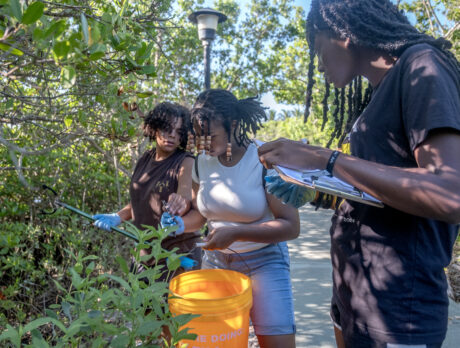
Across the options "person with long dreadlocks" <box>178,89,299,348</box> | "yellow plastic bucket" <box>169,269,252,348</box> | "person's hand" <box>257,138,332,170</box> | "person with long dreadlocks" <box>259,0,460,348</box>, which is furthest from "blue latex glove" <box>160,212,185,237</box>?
"person's hand" <box>257,138,332,170</box>

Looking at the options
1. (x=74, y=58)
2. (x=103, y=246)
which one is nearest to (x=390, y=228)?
(x=74, y=58)

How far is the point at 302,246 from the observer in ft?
20.1

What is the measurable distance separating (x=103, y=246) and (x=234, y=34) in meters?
8.49

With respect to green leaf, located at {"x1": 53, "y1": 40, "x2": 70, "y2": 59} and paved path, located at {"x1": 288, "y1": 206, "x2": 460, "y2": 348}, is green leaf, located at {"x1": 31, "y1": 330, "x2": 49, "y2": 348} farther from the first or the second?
paved path, located at {"x1": 288, "y1": 206, "x2": 460, "y2": 348}

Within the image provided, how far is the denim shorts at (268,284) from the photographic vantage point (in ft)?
6.03

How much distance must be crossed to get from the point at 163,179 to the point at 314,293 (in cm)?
249

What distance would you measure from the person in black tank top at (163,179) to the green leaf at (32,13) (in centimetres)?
160

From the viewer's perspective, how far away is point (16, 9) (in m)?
0.88

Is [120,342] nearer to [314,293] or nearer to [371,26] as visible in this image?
[371,26]

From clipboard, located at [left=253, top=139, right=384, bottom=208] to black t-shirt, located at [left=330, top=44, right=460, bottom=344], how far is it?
12 cm

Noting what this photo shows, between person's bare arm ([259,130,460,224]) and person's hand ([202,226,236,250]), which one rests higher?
person's bare arm ([259,130,460,224])

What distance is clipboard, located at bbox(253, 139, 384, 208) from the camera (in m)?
1.10

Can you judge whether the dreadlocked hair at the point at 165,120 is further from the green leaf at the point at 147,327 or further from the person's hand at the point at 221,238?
the green leaf at the point at 147,327

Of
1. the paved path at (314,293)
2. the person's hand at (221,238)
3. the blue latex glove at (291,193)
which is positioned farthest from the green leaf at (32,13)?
the paved path at (314,293)
